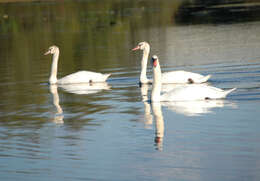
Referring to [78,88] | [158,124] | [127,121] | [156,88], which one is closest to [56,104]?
[156,88]

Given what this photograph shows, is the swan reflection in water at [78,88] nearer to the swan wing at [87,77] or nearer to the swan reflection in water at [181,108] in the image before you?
the swan wing at [87,77]

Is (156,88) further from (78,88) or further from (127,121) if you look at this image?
(78,88)

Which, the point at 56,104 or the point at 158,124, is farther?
the point at 56,104

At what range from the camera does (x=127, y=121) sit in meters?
12.3

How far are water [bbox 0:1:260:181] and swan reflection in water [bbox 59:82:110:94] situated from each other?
0.03 meters

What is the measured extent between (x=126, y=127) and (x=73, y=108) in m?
2.97

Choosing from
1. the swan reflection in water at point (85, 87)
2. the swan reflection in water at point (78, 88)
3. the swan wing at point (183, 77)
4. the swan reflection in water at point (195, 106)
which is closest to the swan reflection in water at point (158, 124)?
the swan reflection in water at point (195, 106)

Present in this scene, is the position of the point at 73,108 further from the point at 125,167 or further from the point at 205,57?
the point at 205,57

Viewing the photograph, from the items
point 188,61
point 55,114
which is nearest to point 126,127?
point 55,114

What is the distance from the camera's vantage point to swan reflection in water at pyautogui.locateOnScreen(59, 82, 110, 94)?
17453 mm

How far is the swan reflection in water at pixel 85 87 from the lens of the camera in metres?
17.5

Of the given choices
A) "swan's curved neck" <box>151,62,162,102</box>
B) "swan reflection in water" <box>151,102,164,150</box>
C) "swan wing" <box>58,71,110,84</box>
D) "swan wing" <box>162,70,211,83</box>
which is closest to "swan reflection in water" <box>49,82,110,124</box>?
"swan wing" <box>58,71,110,84</box>

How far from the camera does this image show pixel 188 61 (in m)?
22.4

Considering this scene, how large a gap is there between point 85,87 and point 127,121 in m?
6.30
